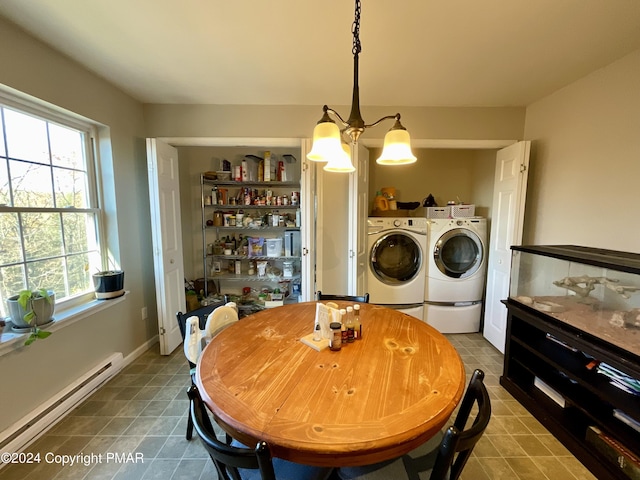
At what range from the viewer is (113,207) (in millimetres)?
2256

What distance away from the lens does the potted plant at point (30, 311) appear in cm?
154

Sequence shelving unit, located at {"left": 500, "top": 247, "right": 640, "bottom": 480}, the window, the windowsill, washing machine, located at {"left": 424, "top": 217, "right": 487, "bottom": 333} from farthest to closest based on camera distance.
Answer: washing machine, located at {"left": 424, "top": 217, "right": 487, "bottom": 333}, the window, the windowsill, shelving unit, located at {"left": 500, "top": 247, "right": 640, "bottom": 480}

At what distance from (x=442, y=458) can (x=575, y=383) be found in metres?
1.61

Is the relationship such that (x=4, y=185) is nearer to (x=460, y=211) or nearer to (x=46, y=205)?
(x=46, y=205)

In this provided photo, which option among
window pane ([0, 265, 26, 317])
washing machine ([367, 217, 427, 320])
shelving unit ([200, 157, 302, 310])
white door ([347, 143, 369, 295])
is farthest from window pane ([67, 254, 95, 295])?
washing machine ([367, 217, 427, 320])

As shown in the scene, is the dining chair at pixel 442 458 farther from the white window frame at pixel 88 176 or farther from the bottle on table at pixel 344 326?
the white window frame at pixel 88 176

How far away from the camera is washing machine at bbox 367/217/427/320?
2.90 meters

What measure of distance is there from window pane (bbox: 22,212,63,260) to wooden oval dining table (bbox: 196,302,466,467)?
1436mm

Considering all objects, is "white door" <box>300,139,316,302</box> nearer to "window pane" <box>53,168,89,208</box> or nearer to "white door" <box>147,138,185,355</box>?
"white door" <box>147,138,185,355</box>

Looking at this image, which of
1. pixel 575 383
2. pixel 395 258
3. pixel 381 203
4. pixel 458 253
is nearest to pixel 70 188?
pixel 381 203

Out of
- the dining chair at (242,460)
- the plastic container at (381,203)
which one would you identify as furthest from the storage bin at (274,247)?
the dining chair at (242,460)

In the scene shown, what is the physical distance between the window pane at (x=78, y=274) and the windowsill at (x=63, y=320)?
127 mm

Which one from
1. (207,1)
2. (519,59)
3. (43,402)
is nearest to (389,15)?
(207,1)

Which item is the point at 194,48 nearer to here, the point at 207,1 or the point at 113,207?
the point at 207,1
